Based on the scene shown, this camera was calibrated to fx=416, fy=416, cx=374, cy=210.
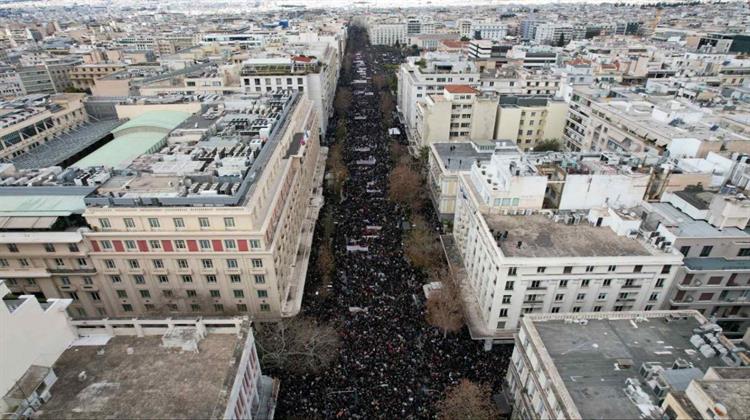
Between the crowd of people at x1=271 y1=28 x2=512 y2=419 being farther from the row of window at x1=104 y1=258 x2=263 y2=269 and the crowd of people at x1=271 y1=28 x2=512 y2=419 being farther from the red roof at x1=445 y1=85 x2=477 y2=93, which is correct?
the red roof at x1=445 y1=85 x2=477 y2=93

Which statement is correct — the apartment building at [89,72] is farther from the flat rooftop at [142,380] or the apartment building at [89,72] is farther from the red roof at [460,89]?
the flat rooftop at [142,380]

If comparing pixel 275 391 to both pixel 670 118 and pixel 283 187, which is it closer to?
pixel 283 187

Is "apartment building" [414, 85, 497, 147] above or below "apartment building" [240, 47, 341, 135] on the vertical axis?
below

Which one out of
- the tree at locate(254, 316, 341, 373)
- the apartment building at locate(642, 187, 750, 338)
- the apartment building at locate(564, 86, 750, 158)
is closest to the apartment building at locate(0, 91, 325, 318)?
the tree at locate(254, 316, 341, 373)

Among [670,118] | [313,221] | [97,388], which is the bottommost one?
[313,221]

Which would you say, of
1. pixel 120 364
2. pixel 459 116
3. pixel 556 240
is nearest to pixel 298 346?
pixel 120 364

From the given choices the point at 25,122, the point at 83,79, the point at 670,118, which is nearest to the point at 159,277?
the point at 25,122

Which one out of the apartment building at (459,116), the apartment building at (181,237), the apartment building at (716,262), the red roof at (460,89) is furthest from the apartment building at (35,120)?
the apartment building at (716,262)
